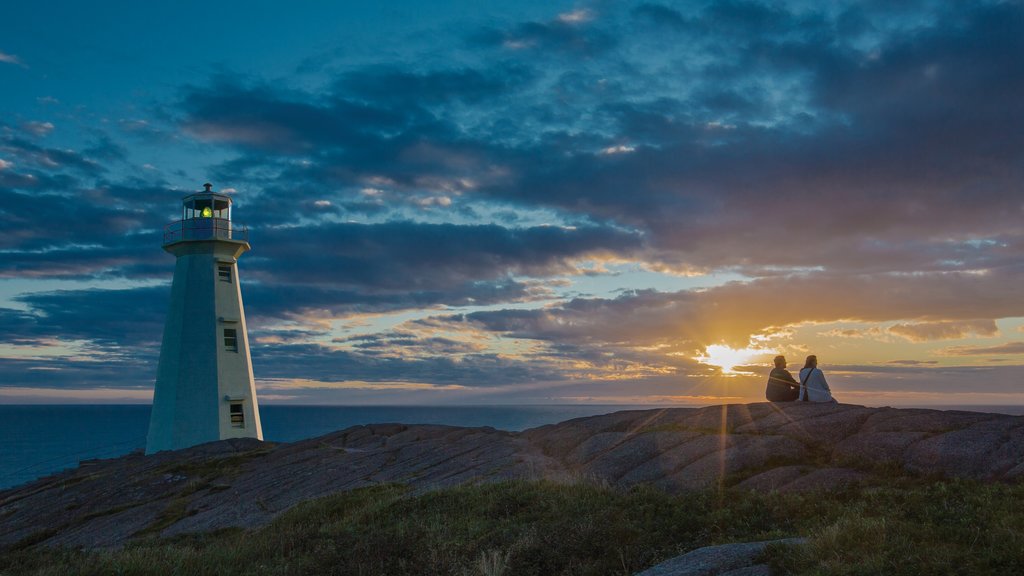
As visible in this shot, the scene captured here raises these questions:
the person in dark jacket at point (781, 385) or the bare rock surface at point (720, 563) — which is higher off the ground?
the person in dark jacket at point (781, 385)

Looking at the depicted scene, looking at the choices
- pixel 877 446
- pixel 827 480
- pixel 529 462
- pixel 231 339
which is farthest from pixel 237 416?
pixel 877 446

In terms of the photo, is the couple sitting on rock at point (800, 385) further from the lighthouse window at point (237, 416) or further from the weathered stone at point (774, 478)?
the lighthouse window at point (237, 416)

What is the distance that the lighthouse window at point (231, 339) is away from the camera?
40906 mm

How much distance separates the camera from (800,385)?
24141 mm

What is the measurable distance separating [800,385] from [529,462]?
943 centimetres

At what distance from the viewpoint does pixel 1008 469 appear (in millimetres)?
15648

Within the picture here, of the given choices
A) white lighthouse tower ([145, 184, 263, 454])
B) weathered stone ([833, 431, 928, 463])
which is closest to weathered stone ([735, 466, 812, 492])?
weathered stone ([833, 431, 928, 463])

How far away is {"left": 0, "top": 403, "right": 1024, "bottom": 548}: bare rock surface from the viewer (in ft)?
57.5

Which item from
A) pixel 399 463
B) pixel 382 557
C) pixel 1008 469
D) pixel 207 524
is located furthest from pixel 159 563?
pixel 1008 469

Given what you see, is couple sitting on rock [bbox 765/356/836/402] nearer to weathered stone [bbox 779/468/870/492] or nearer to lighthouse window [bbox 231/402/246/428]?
weathered stone [bbox 779/468/870/492]

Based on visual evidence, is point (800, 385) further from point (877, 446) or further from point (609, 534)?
point (609, 534)

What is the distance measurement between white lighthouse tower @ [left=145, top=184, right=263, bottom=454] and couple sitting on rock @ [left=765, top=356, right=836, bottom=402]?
1146 inches

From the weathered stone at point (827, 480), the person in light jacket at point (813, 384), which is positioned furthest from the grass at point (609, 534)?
the person in light jacket at point (813, 384)

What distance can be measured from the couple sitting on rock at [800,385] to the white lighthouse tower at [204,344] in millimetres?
29107
